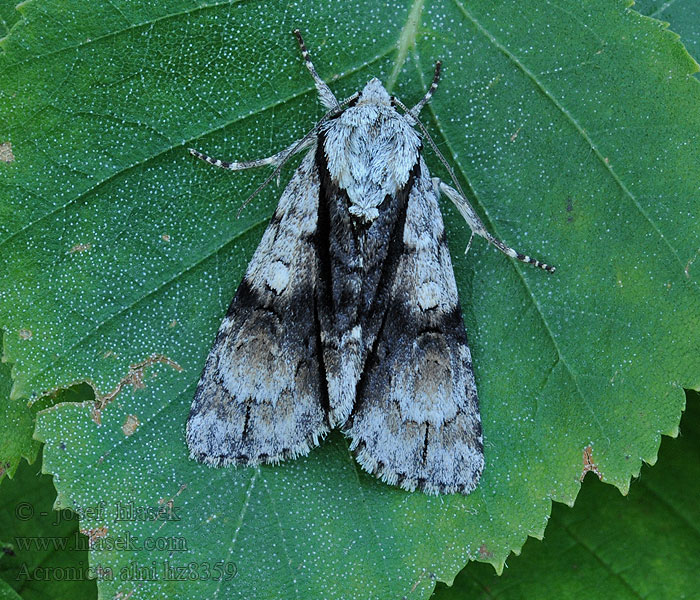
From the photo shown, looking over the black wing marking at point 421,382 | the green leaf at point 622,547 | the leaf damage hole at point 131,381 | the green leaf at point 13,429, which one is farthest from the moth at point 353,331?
the green leaf at point 13,429

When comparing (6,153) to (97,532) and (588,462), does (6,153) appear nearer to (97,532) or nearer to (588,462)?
(97,532)

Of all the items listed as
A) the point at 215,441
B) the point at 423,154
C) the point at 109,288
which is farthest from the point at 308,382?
the point at 423,154

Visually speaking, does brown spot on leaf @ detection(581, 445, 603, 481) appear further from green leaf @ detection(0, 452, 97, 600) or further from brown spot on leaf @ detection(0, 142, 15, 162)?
brown spot on leaf @ detection(0, 142, 15, 162)

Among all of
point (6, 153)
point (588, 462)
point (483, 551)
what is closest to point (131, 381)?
point (6, 153)

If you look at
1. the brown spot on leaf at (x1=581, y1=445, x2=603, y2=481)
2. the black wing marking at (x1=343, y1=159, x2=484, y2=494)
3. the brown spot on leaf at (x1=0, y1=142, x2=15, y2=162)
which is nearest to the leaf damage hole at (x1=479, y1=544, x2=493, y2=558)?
the black wing marking at (x1=343, y1=159, x2=484, y2=494)

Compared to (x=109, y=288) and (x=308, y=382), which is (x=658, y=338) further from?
(x=109, y=288)

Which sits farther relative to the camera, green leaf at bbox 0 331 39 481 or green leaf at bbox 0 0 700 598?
green leaf at bbox 0 331 39 481

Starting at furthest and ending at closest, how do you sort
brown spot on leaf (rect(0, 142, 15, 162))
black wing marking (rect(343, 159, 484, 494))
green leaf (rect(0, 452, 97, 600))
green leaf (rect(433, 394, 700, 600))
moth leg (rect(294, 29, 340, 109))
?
green leaf (rect(0, 452, 97, 600)) → green leaf (rect(433, 394, 700, 600)) → black wing marking (rect(343, 159, 484, 494)) → moth leg (rect(294, 29, 340, 109)) → brown spot on leaf (rect(0, 142, 15, 162))
